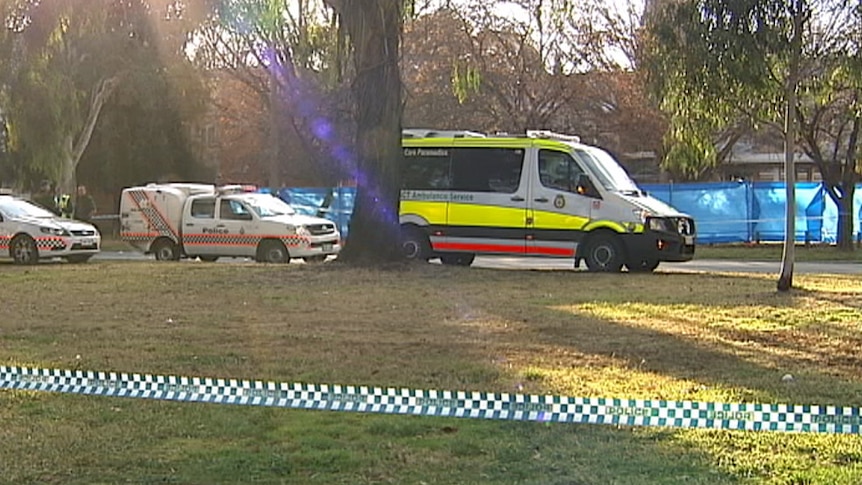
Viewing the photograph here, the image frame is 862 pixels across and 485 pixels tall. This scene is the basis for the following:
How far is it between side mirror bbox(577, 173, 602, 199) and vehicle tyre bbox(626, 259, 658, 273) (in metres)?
1.29

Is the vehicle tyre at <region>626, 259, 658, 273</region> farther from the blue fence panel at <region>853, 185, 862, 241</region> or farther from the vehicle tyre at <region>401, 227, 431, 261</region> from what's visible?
the blue fence panel at <region>853, 185, 862, 241</region>

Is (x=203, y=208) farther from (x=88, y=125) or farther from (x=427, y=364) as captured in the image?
(x=88, y=125)

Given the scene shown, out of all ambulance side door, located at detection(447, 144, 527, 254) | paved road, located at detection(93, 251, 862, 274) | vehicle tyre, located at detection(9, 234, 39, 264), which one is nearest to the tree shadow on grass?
ambulance side door, located at detection(447, 144, 527, 254)

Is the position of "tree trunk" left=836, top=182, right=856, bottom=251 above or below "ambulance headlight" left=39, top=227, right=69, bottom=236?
above

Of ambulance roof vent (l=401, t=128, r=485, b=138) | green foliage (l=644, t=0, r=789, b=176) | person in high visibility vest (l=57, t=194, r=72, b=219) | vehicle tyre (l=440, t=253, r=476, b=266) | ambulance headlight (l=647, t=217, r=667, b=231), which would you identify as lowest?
vehicle tyre (l=440, t=253, r=476, b=266)

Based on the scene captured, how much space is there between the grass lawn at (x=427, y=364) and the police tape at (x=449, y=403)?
79 mm

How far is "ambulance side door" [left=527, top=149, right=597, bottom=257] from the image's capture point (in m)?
18.2

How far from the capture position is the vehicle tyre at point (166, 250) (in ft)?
76.1

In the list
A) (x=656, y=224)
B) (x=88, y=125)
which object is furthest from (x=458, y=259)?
(x=88, y=125)

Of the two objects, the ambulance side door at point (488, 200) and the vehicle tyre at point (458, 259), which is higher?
the ambulance side door at point (488, 200)

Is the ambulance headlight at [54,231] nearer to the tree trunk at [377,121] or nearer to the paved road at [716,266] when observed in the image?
the tree trunk at [377,121]

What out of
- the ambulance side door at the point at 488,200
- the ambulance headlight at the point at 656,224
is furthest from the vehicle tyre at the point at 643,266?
the ambulance side door at the point at 488,200

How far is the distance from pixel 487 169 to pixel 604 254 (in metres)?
2.70

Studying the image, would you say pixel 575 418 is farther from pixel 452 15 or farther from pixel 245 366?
pixel 452 15
